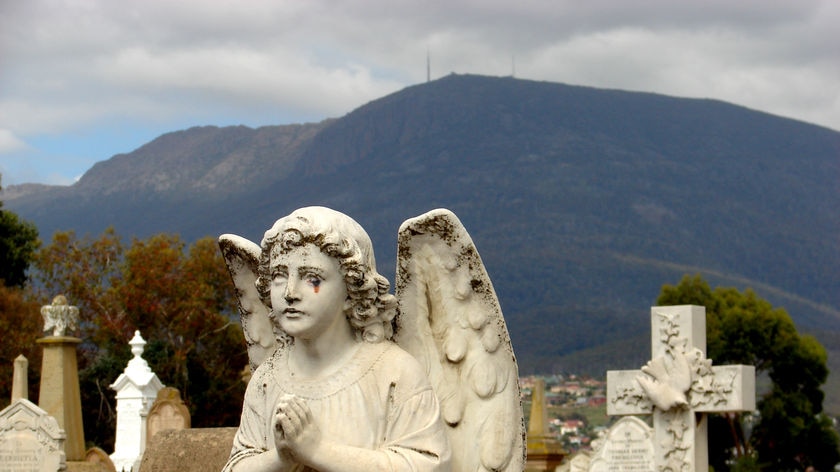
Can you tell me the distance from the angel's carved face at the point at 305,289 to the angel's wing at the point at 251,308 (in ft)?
2.67

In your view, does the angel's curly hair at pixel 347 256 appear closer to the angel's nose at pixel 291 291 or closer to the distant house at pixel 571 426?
the angel's nose at pixel 291 291

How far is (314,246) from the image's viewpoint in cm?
696

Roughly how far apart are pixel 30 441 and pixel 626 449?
7.77m

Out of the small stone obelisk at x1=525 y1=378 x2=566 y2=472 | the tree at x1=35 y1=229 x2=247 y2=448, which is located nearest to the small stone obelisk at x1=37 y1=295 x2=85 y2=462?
the small stone obelisk at x1=525 y1=378 x2=566 y2=472

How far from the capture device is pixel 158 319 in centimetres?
4562

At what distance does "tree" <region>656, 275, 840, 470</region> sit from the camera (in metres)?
47.0

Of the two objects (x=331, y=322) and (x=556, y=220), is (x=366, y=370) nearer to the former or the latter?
(x=331, y=322)

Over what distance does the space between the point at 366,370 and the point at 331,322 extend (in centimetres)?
26

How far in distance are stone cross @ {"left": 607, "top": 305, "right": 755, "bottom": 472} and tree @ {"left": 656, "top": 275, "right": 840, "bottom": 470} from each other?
27.5 m

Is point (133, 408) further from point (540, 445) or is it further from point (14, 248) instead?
point (14, 248)

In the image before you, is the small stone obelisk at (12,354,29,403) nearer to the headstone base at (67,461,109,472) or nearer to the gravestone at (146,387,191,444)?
the gravestone at (146,387,191,444)

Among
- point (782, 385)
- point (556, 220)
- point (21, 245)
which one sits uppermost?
point (556, 220)

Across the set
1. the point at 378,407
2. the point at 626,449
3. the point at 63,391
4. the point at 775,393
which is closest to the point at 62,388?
the point at 63,391

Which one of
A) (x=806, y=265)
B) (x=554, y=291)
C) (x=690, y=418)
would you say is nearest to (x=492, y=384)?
(x=690, y=418)
